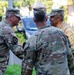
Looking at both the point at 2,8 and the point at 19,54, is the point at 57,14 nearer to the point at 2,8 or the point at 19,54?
the point at 19,54

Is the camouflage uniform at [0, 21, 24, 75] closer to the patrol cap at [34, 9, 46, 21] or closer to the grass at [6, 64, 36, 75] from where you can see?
the patrol cap at [34, 9, 46, 21]

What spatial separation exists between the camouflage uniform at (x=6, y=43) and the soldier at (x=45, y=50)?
4.27ft

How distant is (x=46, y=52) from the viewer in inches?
187

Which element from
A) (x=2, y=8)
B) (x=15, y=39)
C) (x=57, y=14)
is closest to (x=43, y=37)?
(x=15, y=39)

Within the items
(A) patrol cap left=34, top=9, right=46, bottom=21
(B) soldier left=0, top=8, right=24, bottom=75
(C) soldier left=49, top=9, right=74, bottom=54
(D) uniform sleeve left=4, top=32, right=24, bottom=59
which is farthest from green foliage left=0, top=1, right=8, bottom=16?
(A) patrol cap left=34, top=9, right=46, bottom=21

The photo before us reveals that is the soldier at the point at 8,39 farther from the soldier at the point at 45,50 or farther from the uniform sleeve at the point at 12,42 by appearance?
the soldier at the point at 45,50

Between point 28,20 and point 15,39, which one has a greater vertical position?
point 15,39

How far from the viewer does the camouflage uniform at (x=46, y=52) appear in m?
4.76

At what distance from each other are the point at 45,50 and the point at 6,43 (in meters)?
1.47

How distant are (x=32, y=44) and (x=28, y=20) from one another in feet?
30.4

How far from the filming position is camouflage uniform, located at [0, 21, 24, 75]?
6086 mm

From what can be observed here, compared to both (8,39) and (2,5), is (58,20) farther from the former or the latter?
(2,5)

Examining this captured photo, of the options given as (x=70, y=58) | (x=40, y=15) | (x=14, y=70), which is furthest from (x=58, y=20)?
(x=14, y=70)

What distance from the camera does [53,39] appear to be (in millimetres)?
4773
